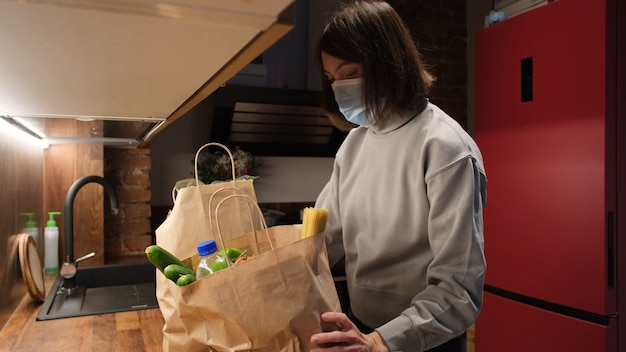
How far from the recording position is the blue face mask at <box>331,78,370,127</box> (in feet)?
3.35

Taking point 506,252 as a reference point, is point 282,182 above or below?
above

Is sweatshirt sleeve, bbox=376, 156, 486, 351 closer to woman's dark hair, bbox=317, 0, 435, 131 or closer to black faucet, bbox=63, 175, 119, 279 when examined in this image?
woman's dark hair, bbox=317, 0, 435, 131

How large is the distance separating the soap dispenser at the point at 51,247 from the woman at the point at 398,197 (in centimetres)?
116

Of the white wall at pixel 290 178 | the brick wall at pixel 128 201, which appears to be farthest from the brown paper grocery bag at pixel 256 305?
the white wall at pixel 290 178

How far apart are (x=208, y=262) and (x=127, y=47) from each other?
32 centimetres

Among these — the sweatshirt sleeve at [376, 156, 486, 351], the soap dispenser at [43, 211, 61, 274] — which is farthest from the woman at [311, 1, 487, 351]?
the soap dispenser at [43, 211, 61, 274]

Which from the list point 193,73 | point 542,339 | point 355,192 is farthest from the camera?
point 542,339

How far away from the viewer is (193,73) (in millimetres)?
676

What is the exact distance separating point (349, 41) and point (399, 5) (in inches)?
87.5

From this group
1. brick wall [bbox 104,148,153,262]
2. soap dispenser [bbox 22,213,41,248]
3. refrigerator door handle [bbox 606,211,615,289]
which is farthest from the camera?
brick wall [bbox 104,148,153,262]

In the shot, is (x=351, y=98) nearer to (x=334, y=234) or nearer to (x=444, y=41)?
(x=334, y=234)

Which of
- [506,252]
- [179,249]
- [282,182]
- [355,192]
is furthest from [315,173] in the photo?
[179,249]

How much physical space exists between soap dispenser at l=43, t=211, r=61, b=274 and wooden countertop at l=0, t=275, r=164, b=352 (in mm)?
483

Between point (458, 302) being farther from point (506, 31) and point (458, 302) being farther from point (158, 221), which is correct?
point (158, 221)
